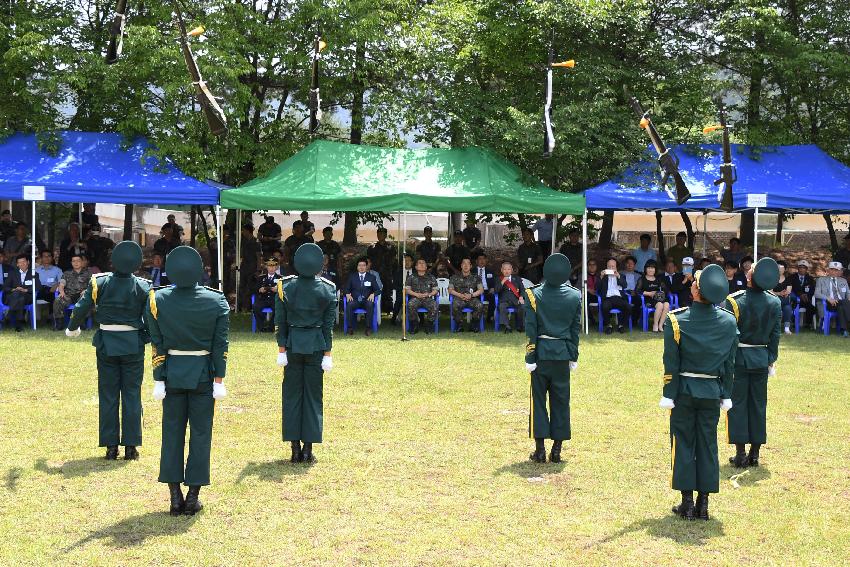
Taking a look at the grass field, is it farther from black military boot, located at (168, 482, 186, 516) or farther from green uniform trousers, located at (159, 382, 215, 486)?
green uniform trousers, located at (159, 382, 215, 486)

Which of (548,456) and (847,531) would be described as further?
(548,456)

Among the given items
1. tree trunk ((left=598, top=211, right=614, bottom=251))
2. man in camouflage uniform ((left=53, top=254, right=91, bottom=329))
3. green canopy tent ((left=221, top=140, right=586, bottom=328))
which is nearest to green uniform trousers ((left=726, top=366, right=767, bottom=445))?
green canopy tent ((left=221, top=140, right=586, bottom=328))

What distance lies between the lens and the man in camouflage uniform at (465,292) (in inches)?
633

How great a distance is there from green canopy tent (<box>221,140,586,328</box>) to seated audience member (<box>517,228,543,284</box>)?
152 centimetres

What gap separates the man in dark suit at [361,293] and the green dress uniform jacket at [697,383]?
976 cm

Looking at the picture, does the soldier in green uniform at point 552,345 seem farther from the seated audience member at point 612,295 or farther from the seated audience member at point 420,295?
the seated audience member at point 612,295

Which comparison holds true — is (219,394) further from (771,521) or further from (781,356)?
(781,356)

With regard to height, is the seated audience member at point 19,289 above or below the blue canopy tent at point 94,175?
below

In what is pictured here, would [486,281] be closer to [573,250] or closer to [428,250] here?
[428,250]

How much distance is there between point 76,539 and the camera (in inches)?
216

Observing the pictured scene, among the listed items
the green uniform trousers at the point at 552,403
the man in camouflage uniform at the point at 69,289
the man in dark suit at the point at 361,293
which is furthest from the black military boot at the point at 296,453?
the man in camouflage uniform at the point at 69,289

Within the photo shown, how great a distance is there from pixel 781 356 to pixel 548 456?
23.8 feet

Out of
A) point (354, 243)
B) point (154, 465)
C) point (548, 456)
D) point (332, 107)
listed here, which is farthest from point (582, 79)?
point (154, 465)

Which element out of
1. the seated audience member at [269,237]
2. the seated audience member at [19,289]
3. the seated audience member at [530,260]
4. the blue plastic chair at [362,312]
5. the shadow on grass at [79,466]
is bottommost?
the shadow on grass at [79,466]
